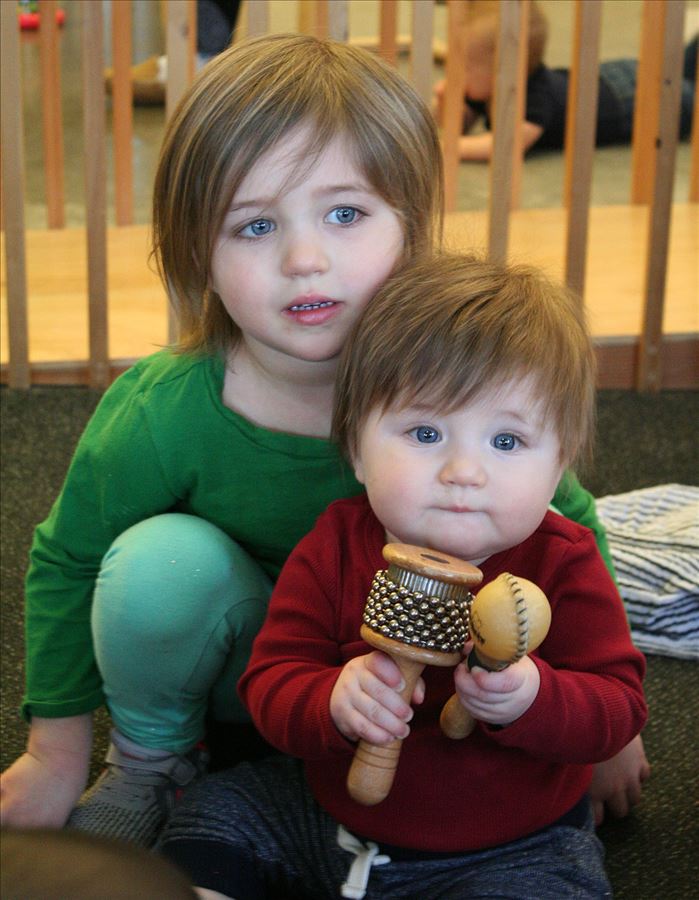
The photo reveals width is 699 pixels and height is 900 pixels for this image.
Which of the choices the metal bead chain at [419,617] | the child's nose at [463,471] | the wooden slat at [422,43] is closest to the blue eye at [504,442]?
the child's nose at [463,471]

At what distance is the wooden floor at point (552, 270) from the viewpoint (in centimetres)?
193

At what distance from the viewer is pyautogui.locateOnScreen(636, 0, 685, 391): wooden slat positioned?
1.78m

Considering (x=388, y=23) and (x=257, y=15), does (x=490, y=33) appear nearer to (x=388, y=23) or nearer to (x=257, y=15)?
(x=388, y=23)

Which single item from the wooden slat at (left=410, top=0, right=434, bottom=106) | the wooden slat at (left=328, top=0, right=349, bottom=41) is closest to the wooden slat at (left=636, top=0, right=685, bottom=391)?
the wooden slat at (left=410, top=0, right=434, bottom=106)

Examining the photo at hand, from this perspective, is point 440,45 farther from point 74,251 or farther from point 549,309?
point 549,309

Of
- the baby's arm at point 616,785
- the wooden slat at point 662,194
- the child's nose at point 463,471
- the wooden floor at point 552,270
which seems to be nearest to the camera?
the child's nose at point 463,471

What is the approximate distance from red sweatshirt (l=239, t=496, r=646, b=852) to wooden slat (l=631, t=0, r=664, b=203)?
60.0 inches

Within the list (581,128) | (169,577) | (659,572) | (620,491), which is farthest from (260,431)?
(581,128)

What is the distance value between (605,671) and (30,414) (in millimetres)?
1161

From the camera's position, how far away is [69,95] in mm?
3660

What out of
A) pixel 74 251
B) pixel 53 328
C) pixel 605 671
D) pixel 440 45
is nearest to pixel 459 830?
pixel 605 671

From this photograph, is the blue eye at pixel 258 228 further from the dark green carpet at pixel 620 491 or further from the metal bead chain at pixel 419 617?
the dark green carpet at pixel 620 491

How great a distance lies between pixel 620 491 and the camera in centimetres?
158

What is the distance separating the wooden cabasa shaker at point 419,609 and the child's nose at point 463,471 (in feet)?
0.21
